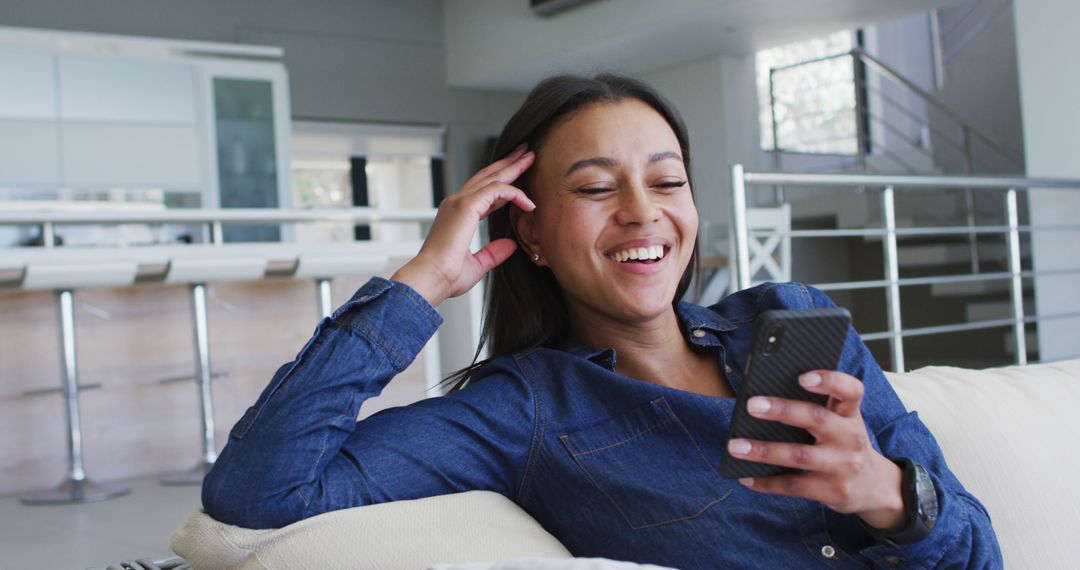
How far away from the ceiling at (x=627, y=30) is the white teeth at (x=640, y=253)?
5228mm

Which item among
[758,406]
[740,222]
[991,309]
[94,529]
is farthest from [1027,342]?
[758,406]

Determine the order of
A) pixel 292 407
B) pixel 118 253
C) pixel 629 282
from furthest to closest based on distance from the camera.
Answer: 1. pixel 118 253
2. pixel 629 282
3. pixel 292 407

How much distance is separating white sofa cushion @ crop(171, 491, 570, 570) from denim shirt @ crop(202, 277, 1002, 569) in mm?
25

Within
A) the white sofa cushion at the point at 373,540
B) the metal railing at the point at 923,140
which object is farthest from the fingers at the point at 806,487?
the metal railing at the point at 923,140

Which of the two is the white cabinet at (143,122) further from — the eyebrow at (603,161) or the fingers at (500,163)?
the eyebrow at (603,161)

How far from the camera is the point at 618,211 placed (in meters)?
1.11

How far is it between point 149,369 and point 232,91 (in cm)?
309

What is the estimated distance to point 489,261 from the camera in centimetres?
122

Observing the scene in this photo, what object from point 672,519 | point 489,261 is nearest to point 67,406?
point 489,261

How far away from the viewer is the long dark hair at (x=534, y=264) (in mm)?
1179

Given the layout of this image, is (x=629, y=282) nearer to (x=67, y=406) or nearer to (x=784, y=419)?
(x=784, y=419)

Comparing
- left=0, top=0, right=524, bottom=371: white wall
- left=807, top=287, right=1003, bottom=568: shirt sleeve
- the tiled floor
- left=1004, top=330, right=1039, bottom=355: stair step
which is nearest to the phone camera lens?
left=807, top=287, right=1003, bottom=568: shirt sleeve

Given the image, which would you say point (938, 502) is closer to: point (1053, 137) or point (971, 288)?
point (1053, 137)

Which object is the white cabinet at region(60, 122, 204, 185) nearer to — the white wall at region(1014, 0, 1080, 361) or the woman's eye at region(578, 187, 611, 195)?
the white wall at region(1014, 0, 1080, 361)
